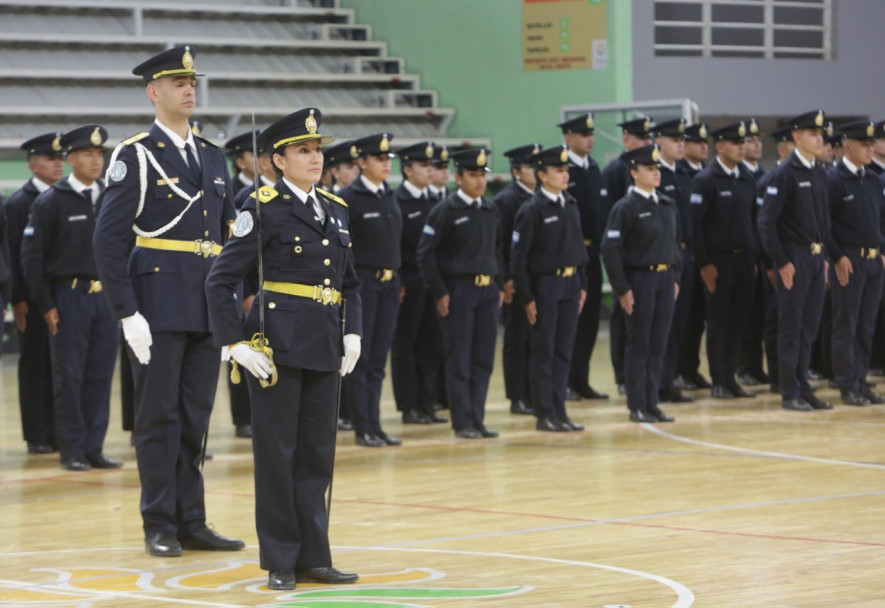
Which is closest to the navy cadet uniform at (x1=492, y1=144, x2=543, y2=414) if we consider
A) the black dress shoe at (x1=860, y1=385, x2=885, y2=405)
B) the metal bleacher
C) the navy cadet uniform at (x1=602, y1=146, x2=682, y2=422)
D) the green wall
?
the navy cadet uniform at (x1=602, y1=146, x2=682, y2=422)

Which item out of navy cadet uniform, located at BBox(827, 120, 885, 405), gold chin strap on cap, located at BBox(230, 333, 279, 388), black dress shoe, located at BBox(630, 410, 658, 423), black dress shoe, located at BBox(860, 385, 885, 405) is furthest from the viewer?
black dress shoe, located at BBox(860, 385, 885, 405)

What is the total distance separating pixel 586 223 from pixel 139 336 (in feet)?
17.8

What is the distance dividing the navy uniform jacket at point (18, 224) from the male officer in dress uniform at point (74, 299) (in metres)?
0.39

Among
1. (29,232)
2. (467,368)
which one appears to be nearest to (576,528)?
(467,368)

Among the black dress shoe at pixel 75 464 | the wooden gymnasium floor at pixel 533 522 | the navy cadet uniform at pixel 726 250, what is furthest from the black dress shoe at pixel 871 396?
the black dress shoe at pixel 75 464

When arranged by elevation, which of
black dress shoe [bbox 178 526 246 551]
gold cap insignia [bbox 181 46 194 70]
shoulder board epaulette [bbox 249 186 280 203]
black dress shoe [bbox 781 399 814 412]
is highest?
gold cap insignia [bbox 181 46 194 70]

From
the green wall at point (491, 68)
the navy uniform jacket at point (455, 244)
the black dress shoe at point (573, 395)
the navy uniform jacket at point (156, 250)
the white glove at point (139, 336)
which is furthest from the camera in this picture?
the green wall at point (491, 68)

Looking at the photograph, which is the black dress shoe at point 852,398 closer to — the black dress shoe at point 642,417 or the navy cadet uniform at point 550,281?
the black dress shoe at point 642,417

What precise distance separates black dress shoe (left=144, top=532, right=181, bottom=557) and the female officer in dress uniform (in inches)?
26.6

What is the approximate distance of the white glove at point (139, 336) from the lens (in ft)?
17.4

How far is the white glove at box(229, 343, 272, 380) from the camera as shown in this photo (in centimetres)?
474

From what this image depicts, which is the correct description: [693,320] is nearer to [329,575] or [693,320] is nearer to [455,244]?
[455,244]

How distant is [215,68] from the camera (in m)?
15.8

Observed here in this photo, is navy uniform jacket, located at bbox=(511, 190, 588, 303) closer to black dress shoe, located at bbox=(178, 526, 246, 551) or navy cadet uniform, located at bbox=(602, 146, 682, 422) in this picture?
navy cadet uniform, located at bbox=(602, 146, 682, 422)
